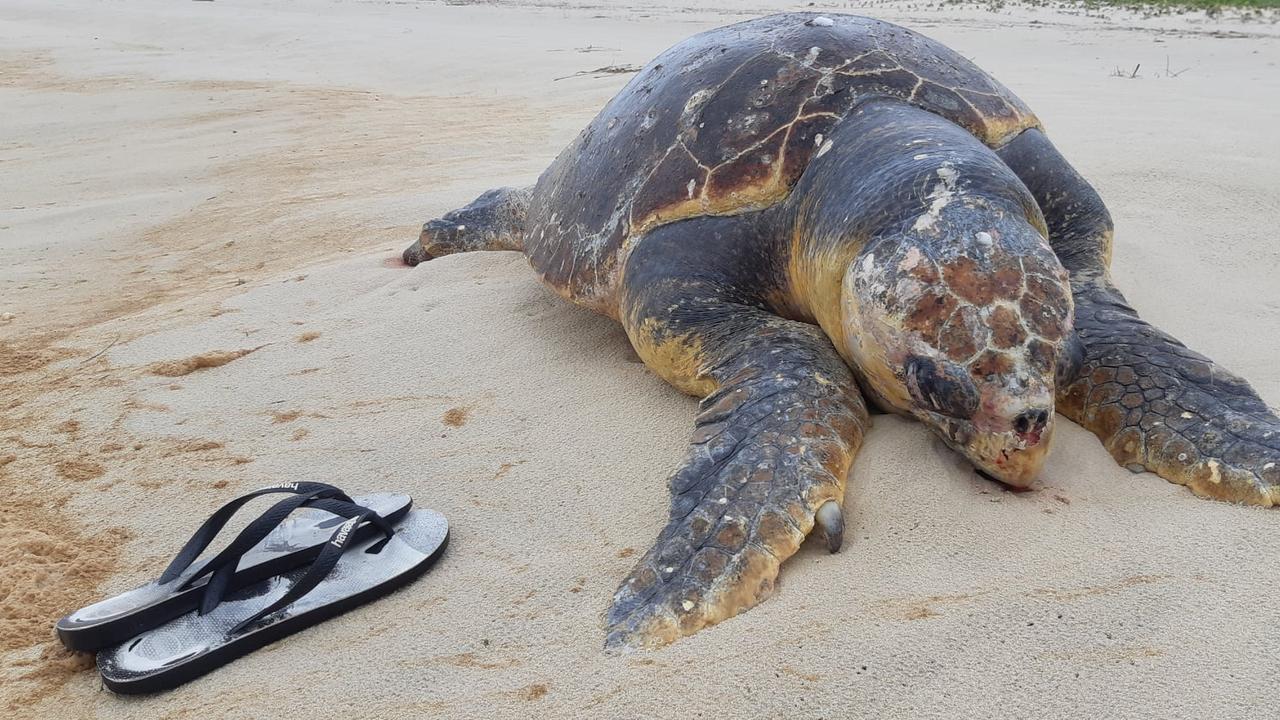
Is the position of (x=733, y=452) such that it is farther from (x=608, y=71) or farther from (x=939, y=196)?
(x=608, y=71)

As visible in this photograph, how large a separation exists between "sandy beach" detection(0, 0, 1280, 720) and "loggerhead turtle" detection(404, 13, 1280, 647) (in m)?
0.10

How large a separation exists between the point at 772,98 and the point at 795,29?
0.38m

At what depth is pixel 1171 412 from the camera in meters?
1.97

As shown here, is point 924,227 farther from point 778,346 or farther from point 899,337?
point 778,346

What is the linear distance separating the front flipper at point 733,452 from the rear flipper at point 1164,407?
0.52m

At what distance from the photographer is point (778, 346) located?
223 centimetres

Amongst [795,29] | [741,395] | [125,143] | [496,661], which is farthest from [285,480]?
[125,143]

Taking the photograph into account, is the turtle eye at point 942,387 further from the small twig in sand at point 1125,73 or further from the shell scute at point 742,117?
the small twig in sand at point 1125,73

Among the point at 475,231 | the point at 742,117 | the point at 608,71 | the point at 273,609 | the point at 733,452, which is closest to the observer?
the point at 273,609

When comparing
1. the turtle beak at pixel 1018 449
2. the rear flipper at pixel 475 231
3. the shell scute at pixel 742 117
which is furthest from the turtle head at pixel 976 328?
the rear flipper at pixel 475 231

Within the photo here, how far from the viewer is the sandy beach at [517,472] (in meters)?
1.44

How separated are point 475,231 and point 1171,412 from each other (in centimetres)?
292

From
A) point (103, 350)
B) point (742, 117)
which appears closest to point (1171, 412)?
point (742, 117)

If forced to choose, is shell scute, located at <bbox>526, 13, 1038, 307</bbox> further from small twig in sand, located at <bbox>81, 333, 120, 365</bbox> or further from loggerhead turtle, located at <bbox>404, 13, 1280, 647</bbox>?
small twig in sand, located at <bbox>81, 333, 120, 365</bbox>
